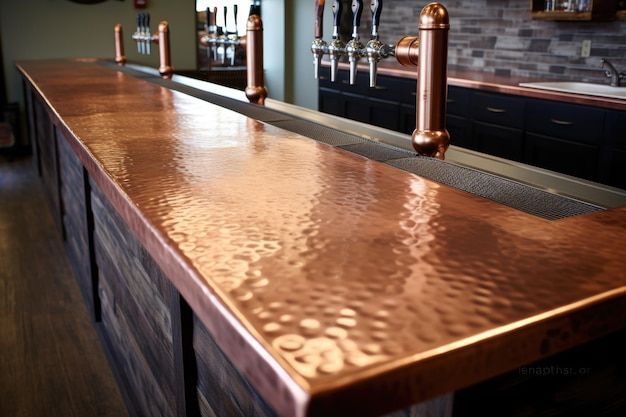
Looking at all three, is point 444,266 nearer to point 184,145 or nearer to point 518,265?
point 518,265

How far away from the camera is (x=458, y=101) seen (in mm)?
4270

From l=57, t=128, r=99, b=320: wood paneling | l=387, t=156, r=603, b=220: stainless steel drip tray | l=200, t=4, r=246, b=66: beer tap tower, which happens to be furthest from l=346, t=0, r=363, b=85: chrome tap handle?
l=200, t=4, r=246, b=66: beer tap tower

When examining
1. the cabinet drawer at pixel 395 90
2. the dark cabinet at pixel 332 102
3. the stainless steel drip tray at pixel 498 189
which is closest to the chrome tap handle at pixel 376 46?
the stainless steel drip tray at pixel 498 189

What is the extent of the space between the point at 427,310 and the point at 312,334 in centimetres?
12

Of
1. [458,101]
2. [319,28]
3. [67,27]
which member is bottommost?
[458,101]

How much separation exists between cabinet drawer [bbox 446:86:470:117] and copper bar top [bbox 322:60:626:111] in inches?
1.6

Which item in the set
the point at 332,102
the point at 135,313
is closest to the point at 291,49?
the point at 332,102

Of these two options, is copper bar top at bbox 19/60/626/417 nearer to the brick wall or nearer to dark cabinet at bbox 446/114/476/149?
dark cabinet at bbox 446/114/476/149

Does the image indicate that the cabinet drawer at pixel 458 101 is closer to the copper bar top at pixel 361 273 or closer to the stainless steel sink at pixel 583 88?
the stainless steel sink at pixel 583 88

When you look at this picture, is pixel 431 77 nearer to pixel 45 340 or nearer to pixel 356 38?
pixel 356 38

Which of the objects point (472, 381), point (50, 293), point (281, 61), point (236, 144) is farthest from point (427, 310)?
point (281, 61)

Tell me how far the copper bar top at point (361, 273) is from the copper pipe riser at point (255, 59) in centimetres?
131

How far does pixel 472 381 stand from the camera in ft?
1.87

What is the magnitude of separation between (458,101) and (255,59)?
84.6 inches
